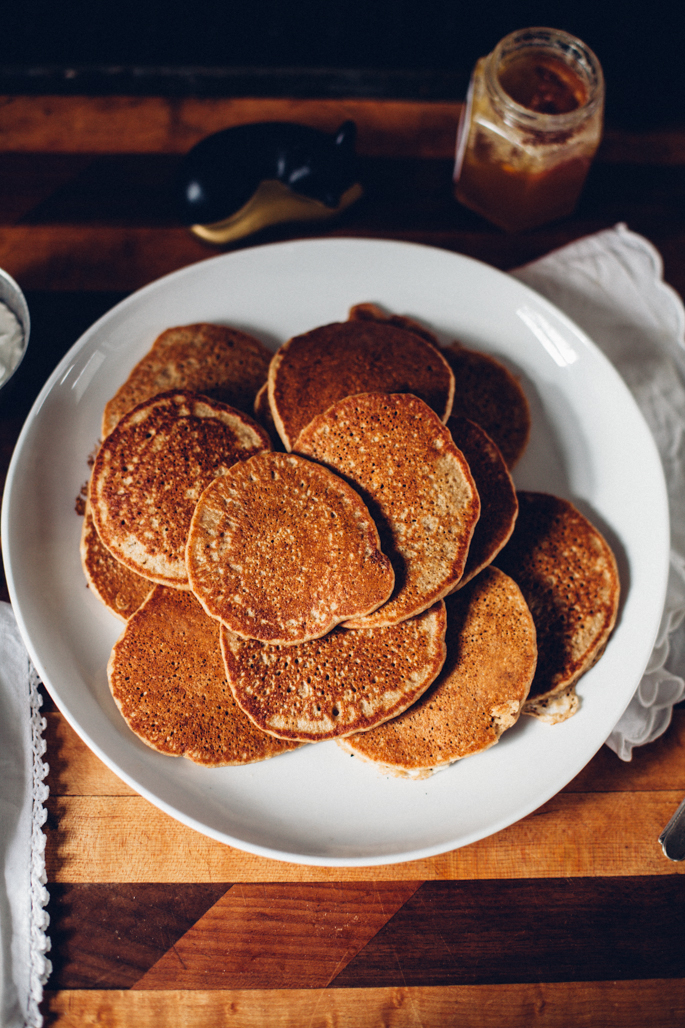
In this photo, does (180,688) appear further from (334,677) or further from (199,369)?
(199,369)

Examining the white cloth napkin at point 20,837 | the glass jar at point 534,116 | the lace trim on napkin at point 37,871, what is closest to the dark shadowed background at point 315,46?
the glass jar at point 534,116

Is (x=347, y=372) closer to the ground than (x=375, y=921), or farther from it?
farther from it

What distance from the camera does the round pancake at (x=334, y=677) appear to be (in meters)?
1.18

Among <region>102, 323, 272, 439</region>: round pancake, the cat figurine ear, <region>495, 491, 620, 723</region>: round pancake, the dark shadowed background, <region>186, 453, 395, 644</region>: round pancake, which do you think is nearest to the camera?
<region>186, 453, 395, 644</region>: round pancake

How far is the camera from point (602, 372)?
1467 mm

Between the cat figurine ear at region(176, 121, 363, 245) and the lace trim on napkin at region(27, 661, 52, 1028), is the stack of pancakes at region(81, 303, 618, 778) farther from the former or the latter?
the cat figurine ear at region(176, 121, 363, 245)

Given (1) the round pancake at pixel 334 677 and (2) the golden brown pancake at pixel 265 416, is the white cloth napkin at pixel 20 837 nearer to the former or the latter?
(1) the round pancake at pixel 334 677

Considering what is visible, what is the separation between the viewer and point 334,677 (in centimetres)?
120

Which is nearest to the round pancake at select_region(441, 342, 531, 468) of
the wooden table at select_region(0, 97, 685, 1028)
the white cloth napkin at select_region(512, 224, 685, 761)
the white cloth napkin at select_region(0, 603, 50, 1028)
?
the white cloth napkin at select_region(512, 224, 685, 761)

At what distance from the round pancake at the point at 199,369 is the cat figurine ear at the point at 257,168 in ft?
0.98

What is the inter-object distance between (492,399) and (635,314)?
1.53 ft

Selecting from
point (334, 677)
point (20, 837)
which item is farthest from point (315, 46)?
point (20, 837)

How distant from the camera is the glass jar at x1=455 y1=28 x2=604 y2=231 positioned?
1461 millimetres

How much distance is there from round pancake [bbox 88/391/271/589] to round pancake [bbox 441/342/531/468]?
1.35 ft
